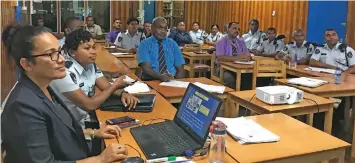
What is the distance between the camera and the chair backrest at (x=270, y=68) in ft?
15.5

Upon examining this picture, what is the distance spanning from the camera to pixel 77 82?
8.30 ft

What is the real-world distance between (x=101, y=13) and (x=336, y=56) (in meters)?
6.84

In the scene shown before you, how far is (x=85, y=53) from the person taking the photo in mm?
2570

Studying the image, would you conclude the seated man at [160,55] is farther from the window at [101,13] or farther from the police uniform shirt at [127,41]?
the window at [101,13]

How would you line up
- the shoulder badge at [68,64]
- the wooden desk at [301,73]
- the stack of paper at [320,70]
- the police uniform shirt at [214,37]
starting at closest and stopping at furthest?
the shoulder badge at [68,64], the wooden desk at [301,73], the stack of paper at [320,70], the police uniform shirt at [214,37]

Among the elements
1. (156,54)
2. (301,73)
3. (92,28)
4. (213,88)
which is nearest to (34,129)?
(213,88)

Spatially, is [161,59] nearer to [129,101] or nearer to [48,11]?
[129,101]

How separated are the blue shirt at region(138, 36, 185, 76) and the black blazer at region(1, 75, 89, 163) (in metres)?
2.49

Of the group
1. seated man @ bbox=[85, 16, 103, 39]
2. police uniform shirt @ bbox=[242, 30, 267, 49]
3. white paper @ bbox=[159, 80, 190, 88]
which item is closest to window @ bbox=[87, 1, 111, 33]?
seated man @ bbox=[85, 16, 103, 39]

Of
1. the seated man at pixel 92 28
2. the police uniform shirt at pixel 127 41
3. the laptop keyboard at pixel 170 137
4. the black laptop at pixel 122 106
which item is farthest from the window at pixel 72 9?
the laptop keyboard at pixel 170 137

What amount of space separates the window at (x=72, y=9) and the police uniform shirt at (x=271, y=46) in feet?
16.5

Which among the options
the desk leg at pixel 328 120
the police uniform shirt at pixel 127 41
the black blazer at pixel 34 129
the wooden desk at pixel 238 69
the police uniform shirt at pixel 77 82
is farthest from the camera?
the police uniform shirt at pixel 127 41

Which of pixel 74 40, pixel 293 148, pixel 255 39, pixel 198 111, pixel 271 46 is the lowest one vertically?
pixel 293 148

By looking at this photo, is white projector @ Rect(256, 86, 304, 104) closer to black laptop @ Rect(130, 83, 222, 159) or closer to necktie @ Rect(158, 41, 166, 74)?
black laptop @ Rect(130, 83, 222, 159)
